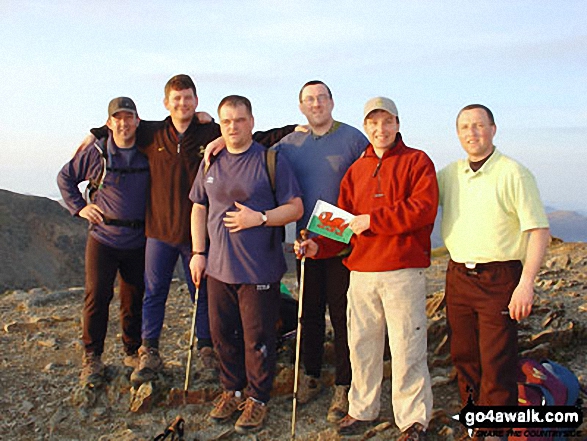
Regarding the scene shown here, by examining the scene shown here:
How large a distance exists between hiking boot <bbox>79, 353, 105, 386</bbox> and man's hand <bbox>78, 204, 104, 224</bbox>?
5.55 ft

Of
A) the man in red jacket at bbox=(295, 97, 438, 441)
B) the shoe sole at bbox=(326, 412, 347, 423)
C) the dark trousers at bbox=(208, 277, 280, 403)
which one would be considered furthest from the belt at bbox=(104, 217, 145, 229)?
the shoe sole at bbox=(326, 412, 347, 423)

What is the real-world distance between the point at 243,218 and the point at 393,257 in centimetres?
153

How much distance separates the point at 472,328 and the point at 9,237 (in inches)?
1184

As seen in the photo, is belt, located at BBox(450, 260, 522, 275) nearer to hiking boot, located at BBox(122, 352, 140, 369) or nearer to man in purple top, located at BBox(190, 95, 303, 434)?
man in purple top, located at BBox(190, 95, 303, 434)

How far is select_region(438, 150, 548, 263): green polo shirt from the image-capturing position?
15.8 feet

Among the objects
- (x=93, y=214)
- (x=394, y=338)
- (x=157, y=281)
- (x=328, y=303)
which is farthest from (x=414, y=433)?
(x=93, y=214)

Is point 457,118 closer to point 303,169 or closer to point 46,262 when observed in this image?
point 303,169

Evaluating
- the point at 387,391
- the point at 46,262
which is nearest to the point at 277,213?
the point at 387,391

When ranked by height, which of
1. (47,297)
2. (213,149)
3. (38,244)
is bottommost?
(38,244)

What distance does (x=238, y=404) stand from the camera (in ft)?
20.2

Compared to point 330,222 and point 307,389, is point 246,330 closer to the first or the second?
point 307,389

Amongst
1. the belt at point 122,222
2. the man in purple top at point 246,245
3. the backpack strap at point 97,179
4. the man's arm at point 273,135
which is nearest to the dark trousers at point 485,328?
the man in purple top at point 246,245

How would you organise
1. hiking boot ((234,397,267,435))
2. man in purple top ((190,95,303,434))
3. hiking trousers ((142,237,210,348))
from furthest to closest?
hiking trousers ((142,237,210,348)), hiking boot ((234,397,267,435)), man in purple top ((190,95,303,434))

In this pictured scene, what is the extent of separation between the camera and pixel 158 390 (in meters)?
6.71
